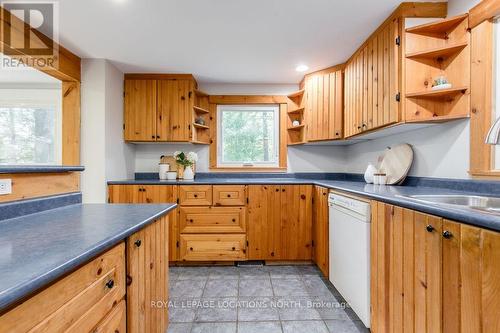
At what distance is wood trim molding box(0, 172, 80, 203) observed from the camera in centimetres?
107

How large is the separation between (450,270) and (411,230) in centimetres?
25

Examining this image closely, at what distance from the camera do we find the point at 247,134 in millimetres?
3432

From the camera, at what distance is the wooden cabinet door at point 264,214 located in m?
2.76

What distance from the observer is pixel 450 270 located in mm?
964

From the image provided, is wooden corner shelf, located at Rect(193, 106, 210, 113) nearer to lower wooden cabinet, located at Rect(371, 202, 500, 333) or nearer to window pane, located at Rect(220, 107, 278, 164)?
window pane, located at Rect(220, 107, 278, 164)

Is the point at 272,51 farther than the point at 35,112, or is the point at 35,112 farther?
the point at 35,112

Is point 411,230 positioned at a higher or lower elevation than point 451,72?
lower

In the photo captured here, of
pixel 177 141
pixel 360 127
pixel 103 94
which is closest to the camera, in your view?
pixel 360 127

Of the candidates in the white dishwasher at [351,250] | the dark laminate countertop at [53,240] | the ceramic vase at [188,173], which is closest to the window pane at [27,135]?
the ceramic vase at [188,173]

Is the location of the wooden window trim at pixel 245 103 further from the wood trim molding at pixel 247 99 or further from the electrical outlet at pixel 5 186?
the electrical outlet at pixel 5 186

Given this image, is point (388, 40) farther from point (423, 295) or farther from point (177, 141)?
point (177, 141)

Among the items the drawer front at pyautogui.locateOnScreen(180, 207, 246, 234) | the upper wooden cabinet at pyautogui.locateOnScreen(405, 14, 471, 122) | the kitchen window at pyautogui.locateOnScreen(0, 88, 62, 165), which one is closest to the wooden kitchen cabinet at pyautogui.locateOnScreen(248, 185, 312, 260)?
the drawer front at pyautogui.locateOnScreen(180, 207, 246, 234)

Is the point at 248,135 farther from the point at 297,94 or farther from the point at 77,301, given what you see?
the point at 77,301

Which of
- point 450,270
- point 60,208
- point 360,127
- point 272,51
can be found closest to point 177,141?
point 272,51
